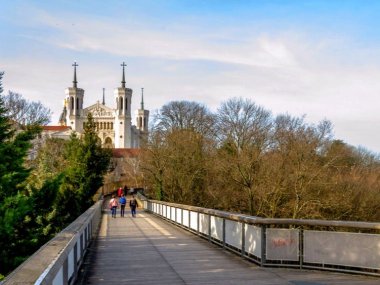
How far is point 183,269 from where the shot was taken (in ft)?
33.4

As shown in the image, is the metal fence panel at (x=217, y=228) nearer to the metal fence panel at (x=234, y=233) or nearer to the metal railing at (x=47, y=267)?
the metal fence panel at (x=234, y=233)

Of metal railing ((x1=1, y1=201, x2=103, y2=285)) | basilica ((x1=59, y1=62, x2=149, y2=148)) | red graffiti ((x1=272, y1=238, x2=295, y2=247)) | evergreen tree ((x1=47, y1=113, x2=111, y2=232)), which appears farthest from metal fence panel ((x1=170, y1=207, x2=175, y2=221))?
basilica ((x1=59, y1=62, x2=149, y2=148))

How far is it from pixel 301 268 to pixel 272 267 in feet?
1.89

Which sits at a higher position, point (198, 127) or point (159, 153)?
point (198, 127)

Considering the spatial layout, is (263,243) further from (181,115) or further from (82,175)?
(181,115)

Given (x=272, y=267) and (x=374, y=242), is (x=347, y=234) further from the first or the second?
(x=272, y=267)

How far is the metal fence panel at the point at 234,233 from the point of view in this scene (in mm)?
11953

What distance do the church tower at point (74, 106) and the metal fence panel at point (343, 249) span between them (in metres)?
146

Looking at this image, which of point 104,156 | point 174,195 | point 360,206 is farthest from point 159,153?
point 360,206

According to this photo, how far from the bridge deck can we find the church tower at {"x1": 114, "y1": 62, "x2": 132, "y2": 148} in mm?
137677

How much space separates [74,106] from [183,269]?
152 meters

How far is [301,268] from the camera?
32.2 feet

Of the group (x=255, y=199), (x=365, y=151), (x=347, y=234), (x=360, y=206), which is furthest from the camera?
(x=365, y=151)

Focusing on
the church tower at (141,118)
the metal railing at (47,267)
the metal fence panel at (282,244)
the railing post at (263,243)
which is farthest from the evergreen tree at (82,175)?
the church tower at (141,118)
